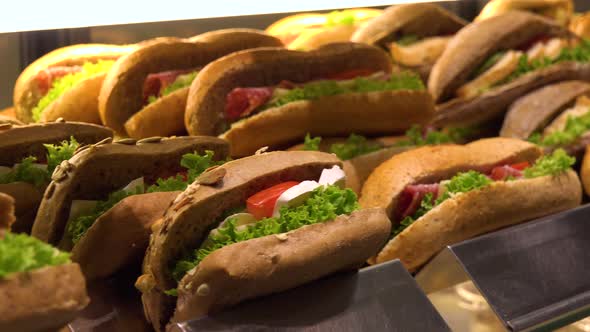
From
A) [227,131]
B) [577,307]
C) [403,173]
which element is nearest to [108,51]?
[227,131]

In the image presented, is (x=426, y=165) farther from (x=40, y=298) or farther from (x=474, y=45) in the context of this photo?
(x=40, y=298)

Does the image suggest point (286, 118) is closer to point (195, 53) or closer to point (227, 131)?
point (227, 131)

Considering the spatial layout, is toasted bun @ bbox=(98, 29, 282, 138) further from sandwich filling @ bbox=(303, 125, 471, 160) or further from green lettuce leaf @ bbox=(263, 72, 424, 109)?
sandwich filling @ bbox=(303, 125, 471, 160)

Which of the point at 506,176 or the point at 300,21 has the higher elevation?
the point at 300,21

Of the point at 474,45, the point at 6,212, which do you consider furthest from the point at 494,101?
the point at 6,212

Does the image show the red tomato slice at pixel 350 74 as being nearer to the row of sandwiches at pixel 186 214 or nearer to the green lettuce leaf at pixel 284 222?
the row of sandwiches at pixel 186 214

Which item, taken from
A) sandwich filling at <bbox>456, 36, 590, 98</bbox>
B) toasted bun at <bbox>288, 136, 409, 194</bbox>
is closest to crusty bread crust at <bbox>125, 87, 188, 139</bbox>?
toasted bun at <bbox>288, 136, 409, 194</bbox>

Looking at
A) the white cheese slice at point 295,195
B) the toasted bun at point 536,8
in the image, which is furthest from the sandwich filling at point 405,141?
the toasted bun at point 536,8

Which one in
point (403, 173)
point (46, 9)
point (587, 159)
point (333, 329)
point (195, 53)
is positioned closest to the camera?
point (333, 329)
